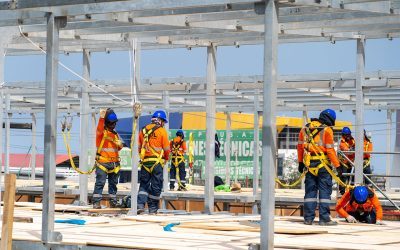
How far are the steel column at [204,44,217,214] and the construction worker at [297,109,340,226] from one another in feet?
11.9

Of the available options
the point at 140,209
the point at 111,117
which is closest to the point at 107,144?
the point at 111,117

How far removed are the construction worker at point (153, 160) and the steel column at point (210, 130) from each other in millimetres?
1229

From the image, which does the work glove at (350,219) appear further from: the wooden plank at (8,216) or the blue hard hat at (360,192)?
the wooden plank at (8,216)

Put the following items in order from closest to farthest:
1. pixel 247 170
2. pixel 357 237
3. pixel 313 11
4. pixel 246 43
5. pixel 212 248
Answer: pixel 212 248, pixel 357 237, pixel 313 11, pixel 246 43, pixel 247 170

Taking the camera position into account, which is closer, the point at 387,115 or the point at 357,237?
the point at 357,237

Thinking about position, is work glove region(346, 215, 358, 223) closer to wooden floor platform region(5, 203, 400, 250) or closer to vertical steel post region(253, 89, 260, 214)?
wooden floor platform region(5, 203, 400, 250)

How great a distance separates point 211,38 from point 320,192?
452 centimetres

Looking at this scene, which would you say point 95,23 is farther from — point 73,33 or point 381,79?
point 381,79

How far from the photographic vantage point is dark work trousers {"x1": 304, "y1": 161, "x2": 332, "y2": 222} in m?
15.5

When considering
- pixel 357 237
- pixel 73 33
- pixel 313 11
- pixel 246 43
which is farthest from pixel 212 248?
pixel 246 43

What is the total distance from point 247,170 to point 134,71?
903 inches

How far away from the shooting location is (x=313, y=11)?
14883 millimetres

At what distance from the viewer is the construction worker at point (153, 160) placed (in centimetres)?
1800

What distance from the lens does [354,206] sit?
54.7ft
